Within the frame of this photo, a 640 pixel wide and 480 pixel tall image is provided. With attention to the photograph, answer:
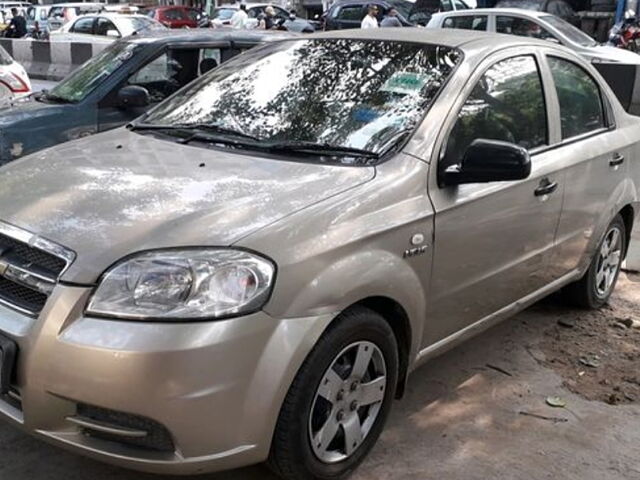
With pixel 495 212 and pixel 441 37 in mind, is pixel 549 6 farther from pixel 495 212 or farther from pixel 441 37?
pixel 495 212

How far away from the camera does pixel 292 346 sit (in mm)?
2555

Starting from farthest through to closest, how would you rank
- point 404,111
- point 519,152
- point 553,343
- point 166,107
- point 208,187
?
point 553,343 → point 166,107 → point 404,111 → point 519,152 → point 208,187

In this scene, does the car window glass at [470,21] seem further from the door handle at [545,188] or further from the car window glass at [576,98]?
the door handle at [545,188]

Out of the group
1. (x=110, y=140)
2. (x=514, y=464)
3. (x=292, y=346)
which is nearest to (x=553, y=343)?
(x=514, y=464)

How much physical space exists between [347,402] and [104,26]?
57.1ft

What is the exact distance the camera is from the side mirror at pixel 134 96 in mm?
6094

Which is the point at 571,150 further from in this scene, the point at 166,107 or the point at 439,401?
the point at 166,107

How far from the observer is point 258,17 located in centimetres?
2469

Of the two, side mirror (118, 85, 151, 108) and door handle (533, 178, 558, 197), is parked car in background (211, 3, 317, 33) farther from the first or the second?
door handle (533, 178, 558, 197)

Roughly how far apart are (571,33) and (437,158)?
1156 cm

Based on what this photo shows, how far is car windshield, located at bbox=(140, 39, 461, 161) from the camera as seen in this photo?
3.33 metres

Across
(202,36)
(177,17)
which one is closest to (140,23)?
(177,17)

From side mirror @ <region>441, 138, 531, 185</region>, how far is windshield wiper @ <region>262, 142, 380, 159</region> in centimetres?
38

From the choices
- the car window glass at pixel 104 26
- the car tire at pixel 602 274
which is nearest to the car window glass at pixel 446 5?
the car window glass at pixel 104 26
